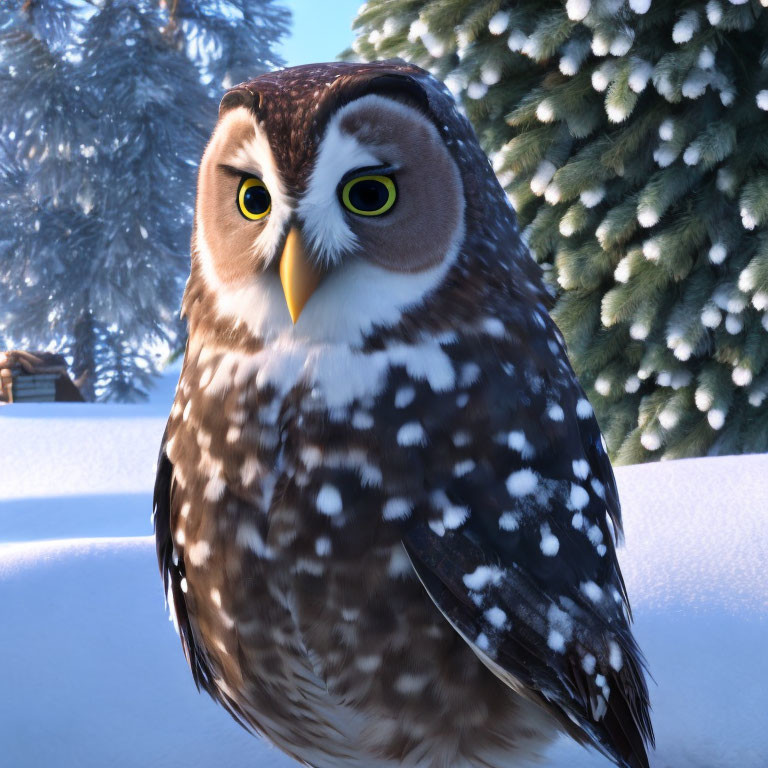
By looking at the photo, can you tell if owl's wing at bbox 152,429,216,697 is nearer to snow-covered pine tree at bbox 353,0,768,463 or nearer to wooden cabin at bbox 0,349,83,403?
snow-covered pine tree at bbox 353,0,768,463

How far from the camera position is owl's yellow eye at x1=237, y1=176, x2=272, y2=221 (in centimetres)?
88

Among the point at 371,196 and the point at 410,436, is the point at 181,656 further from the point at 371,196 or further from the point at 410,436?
the point at 371,196

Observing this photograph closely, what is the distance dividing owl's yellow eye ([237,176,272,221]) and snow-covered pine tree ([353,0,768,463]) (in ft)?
7.27

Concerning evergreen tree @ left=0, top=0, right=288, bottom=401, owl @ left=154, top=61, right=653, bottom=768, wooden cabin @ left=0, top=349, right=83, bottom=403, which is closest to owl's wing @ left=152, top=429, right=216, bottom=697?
owl @ left=154, top=61, right=653, bottom=768

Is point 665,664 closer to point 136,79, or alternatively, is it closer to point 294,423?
point 294,423

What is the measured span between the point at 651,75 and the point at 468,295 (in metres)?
2.29

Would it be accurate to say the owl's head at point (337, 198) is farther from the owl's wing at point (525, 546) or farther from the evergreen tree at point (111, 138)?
the evergreen tree at point (111, 138)

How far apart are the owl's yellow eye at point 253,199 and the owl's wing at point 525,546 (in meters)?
0.29

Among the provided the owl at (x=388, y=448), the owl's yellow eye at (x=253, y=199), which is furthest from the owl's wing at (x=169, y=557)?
the owl's yellow eye at (x=253, y=199)

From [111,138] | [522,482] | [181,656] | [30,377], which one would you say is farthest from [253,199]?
[111,138]

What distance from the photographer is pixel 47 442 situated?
358cm

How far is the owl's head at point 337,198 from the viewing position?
2.70ft

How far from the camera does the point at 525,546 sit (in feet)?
3.04

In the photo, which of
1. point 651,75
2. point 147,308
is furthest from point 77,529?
point 147,308
